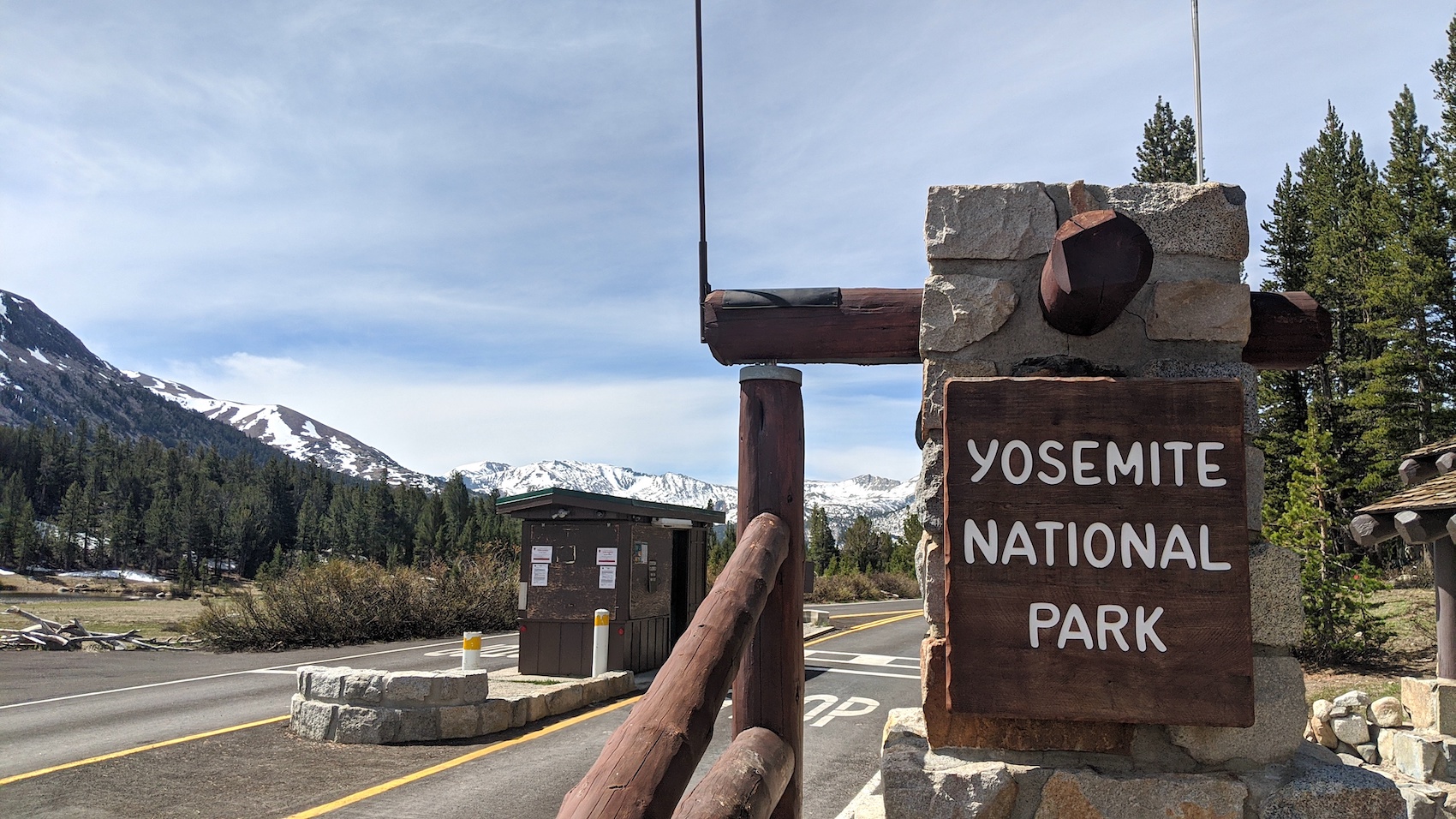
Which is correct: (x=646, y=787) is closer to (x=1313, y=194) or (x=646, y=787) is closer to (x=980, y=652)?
(x=980, y=652)

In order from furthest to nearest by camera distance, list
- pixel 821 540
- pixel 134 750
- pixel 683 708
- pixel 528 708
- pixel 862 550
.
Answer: pixel 821 540 < pixel 862 550 < pixel 528 708 < pixel 134 750 < pixel 683 708

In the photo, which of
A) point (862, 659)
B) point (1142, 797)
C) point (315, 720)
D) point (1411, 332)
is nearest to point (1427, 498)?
point (1142, 797)

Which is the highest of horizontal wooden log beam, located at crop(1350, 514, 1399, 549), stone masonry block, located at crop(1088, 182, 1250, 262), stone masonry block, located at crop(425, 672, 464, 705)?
stone masonry block, located at crop(1088, 182, 1250, 262)

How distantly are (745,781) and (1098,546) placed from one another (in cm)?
117

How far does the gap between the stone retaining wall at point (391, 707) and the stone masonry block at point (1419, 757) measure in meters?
7.83

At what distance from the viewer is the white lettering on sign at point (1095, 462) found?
7.97ft

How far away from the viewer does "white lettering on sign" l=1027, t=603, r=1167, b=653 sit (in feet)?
7.81

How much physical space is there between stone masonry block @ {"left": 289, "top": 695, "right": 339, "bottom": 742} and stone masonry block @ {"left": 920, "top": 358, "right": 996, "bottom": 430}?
24.0 ft

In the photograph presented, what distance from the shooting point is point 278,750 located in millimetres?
7449

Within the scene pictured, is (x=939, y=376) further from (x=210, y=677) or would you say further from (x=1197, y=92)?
(x=210, y=677)

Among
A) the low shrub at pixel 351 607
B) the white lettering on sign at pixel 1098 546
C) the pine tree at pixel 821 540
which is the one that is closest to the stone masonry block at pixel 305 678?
the white lettering on sign at pixel 1098 546

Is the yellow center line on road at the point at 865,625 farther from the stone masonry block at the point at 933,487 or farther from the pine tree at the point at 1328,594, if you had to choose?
the stone masonry block at the point at 933,487

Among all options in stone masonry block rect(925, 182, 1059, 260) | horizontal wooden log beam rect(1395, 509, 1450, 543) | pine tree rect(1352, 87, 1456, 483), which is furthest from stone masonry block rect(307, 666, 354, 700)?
pine tree rect(1352, 87, 1456, 483)

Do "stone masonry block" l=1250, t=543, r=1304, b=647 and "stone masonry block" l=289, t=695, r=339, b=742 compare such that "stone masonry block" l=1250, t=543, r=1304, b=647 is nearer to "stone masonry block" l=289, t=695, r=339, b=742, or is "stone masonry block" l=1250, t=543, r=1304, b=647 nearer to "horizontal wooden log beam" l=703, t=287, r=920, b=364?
"horizontal wooden log beam" l=703, t=287, r=920, b=364
